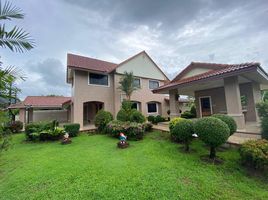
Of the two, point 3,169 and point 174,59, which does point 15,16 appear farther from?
point 174,59

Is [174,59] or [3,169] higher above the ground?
[174,59]

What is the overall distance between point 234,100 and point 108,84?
11.7 m

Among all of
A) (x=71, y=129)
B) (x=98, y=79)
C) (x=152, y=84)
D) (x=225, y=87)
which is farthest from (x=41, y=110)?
(x=225, y=87)

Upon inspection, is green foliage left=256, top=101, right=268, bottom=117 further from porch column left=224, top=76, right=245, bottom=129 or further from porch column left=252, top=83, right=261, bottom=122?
porch column left=252, top=83, right=261, bottom=122

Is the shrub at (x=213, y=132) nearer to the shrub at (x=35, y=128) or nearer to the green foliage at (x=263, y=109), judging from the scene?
the green foliage at (x=263, y=109)

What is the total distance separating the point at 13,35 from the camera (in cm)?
371

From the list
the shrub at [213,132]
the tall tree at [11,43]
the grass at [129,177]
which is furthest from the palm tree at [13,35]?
the shrub at [213,132]

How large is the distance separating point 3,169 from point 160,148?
6996 millimetres

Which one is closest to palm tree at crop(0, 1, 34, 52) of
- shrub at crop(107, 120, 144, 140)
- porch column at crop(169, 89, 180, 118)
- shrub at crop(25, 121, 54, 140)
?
shrub at crop(107, 120, 144, 140)

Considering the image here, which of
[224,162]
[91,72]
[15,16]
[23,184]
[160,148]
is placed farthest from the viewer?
[91,72]

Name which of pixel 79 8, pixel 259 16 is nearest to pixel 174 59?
pixel 259 16

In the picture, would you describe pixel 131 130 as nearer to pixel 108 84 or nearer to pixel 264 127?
pixel 264 127

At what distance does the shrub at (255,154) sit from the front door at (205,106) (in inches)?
319

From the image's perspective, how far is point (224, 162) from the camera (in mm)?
5105
